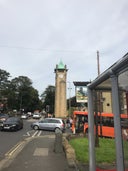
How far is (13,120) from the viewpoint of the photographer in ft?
117

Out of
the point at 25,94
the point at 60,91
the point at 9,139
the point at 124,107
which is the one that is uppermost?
the point at 25,94

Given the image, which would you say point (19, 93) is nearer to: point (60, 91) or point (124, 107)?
point (60, 91)

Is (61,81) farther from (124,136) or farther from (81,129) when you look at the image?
(124,136)

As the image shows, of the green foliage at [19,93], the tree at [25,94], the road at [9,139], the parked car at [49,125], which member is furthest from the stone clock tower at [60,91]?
the road at [9,139]

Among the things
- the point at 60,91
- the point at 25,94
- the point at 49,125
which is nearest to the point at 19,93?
the point at 25,94

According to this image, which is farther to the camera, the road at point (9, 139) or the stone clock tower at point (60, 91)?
the stone clock tower at point (60, 91)

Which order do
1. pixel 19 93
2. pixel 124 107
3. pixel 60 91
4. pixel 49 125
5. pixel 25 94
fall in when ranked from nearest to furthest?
pixel 124 107
pixel 49 125
pixel 60 91
pixel 19 93
pixel 25 94

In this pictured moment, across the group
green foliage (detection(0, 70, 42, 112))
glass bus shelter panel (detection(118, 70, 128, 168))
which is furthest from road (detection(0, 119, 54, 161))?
green foliage (detection(0, 70, 42, 112))

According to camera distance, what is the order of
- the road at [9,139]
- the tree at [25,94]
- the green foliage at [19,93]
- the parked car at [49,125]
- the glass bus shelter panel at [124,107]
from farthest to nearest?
the tree at [25,94] < the green foliage at [19,93] < the parked car at [49,125] < the road at [9,139] < the glass bus shelter panel at [124,107]

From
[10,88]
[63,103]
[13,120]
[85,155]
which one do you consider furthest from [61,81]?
[85,155]

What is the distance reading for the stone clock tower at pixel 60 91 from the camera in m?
101

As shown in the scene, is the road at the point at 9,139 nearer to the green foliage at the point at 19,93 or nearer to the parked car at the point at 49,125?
the parked car at the point at 49,125

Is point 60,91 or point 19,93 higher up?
point 19,93

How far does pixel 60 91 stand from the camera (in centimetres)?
10288
